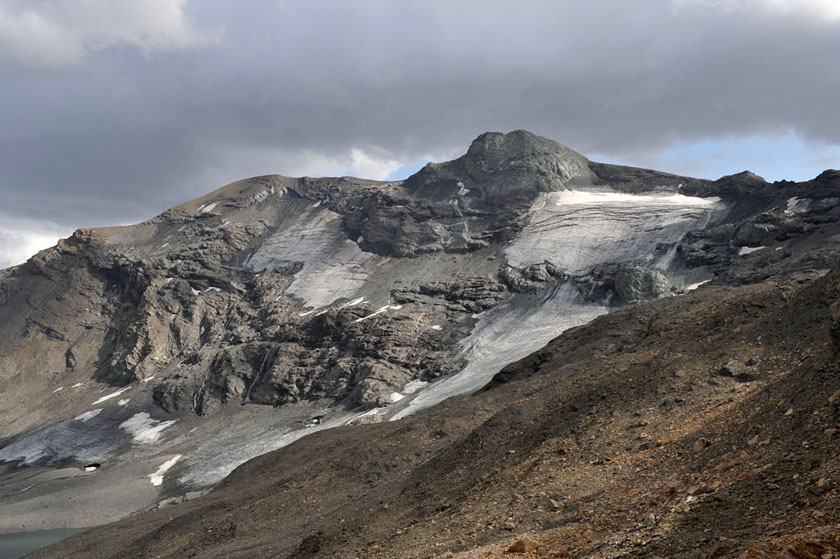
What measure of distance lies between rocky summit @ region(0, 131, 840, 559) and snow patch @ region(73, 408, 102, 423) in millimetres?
433

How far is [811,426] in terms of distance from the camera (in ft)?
37.9

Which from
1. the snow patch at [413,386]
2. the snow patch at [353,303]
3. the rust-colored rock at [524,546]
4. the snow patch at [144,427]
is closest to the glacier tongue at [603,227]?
the snow patch at [353,303]

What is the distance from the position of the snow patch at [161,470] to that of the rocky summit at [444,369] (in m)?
0.33

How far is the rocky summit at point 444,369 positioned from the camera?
14.0 metres

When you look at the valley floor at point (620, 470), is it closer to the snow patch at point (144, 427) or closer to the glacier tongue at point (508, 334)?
the glacier tongue at point (508, 334)

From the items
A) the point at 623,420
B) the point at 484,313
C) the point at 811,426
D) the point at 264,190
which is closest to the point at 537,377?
the point at 623,420

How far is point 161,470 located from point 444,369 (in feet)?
103

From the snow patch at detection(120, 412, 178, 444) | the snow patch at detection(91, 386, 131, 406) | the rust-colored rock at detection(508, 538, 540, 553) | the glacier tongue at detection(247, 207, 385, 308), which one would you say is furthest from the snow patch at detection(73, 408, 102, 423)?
the rust-colored rock at detection(508, 538, 540, 553)

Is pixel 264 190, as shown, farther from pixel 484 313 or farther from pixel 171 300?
pixel 484 313

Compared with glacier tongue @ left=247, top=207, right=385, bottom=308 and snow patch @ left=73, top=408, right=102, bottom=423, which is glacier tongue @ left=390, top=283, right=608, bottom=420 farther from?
snow patch @ left=73, top=408, right=102, bottom=423

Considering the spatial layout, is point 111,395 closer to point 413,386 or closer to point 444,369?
point 413,386

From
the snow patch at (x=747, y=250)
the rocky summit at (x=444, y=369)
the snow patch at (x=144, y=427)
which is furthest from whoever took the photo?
the snow patch at (x=144, y=427)

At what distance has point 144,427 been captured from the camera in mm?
90312

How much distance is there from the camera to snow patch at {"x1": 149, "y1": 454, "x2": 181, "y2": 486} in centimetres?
7019
